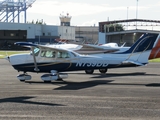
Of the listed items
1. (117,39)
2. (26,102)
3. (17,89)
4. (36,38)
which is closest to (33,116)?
(26,102)

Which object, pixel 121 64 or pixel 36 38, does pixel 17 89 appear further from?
pixel 36 38

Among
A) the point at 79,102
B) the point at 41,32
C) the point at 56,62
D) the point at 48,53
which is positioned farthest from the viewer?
the point at 41,32

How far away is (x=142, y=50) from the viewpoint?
23125mm

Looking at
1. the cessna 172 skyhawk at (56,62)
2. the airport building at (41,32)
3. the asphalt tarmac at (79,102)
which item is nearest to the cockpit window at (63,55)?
the cessna 172 skyhawk at (56,62)

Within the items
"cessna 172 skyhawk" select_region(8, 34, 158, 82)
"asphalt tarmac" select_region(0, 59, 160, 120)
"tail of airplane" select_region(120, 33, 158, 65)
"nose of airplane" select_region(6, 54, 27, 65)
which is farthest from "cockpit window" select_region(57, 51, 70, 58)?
"tail of airplane" select_region(120, 33, 158, 65)

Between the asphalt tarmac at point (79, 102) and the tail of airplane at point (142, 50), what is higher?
the tail of airplane at point (142, 50)

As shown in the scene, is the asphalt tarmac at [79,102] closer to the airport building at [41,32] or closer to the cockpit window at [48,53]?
the cockpit window at [48,53]

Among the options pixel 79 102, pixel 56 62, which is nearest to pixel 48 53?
pixel 56 62

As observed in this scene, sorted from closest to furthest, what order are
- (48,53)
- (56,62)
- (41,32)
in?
(56,62) < (48,53) < (41,32)

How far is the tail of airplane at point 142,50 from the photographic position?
22469mm

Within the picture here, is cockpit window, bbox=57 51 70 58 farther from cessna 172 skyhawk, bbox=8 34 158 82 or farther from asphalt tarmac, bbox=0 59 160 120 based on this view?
asphalt tarmac, bbox=0 59 160 120

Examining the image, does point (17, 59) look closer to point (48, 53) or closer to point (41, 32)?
point (48, 53)

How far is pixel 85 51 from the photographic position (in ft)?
95.3

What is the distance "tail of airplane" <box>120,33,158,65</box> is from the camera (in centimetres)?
2247
